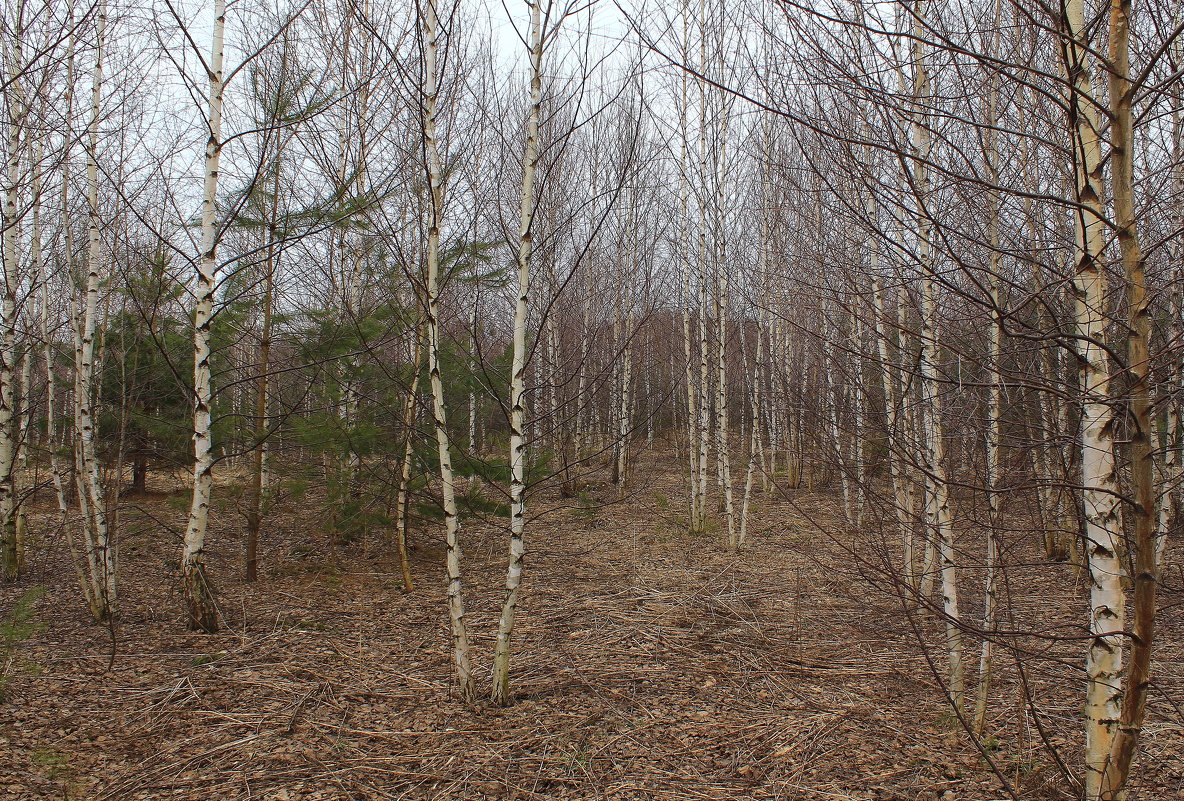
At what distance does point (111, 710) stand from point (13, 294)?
308 centimetres

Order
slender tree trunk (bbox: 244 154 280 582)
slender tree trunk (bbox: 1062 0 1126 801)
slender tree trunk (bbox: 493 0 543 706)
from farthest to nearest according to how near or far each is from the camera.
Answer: slender tree trunk (bbox: 244 154 280 582), slender tree trunk (bbox: 493 0 543 706), slender tree trunk (bbox: 1062 0 1126 801)

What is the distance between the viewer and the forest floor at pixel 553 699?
308cm

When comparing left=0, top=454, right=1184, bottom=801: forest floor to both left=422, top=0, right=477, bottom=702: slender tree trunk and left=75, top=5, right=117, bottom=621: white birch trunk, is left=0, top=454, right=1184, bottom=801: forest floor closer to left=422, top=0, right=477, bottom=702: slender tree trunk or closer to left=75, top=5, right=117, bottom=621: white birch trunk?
left=422, top=0, right=477, bottom=702: slender tree trunk

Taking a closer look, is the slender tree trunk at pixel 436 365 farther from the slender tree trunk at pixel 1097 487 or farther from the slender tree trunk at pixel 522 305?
the slender tree trunk at pixel 1097 487

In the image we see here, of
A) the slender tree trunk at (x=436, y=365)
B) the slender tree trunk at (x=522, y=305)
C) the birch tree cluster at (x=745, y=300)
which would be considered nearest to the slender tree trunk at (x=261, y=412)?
the birch tree cluster at (x=745, y=300)

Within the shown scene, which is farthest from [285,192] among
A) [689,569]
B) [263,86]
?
[689,569]

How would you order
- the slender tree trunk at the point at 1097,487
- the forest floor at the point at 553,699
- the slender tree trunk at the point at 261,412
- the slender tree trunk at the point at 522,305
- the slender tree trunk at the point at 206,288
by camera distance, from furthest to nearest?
the slender tree trunk at the point at 261,412 < the slender tree trunk at the point at 206,288 < the slender tree trunk at the point at 522,305 < the forest floor at the point at 553,699 < the slender tree trunk at the point at 1097,487

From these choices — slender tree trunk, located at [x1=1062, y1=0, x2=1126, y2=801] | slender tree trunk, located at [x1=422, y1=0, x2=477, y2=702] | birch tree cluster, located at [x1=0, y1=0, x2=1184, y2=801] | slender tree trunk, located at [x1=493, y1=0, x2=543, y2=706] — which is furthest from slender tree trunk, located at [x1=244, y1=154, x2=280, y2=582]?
slender tree trunk, located at [x1=1062, y1=0, x2=1126, y2=801]

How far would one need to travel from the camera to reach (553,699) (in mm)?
4051

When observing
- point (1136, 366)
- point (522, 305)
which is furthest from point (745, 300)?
point (1136, 366)

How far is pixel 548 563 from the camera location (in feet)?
25.8

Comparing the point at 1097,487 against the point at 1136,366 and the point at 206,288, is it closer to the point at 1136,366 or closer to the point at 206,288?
the point at 1136,366

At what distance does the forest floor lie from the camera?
3082 mm

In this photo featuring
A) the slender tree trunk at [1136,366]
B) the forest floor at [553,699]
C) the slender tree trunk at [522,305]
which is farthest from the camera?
the slender tree trunk at [522,305]
